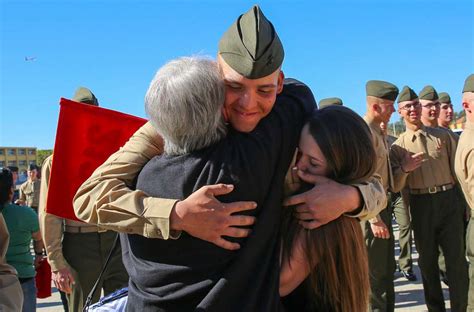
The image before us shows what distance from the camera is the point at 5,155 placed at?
49469 mm

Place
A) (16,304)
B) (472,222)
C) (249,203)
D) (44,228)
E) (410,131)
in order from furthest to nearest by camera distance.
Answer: (410,131) → (472,222) → (44,228) → (16,304) → (249,203)

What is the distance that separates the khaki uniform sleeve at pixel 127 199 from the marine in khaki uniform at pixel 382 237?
318 centimetres

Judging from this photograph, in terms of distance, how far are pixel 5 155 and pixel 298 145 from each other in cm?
5385

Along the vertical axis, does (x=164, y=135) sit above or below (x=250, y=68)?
below

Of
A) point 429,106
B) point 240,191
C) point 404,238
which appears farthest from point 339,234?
point 404,238

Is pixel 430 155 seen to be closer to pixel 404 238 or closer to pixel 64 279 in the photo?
pixel 404 238

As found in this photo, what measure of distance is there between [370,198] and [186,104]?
27.9 inches

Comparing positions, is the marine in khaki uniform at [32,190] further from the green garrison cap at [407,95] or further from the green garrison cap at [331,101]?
the green garrison cap at [407,95]

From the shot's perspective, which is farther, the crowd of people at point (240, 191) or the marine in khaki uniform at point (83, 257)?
the marine in khaki uniform at point (83, 257)

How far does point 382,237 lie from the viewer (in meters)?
4.38

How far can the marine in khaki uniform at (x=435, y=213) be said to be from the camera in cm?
456

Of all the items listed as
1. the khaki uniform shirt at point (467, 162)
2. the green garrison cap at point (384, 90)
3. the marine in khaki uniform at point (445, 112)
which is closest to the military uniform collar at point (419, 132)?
the green garrison cap at point (384, 90)

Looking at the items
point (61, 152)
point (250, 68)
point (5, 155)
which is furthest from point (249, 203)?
point (5, 155)

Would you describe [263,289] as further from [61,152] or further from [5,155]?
[5,155]
